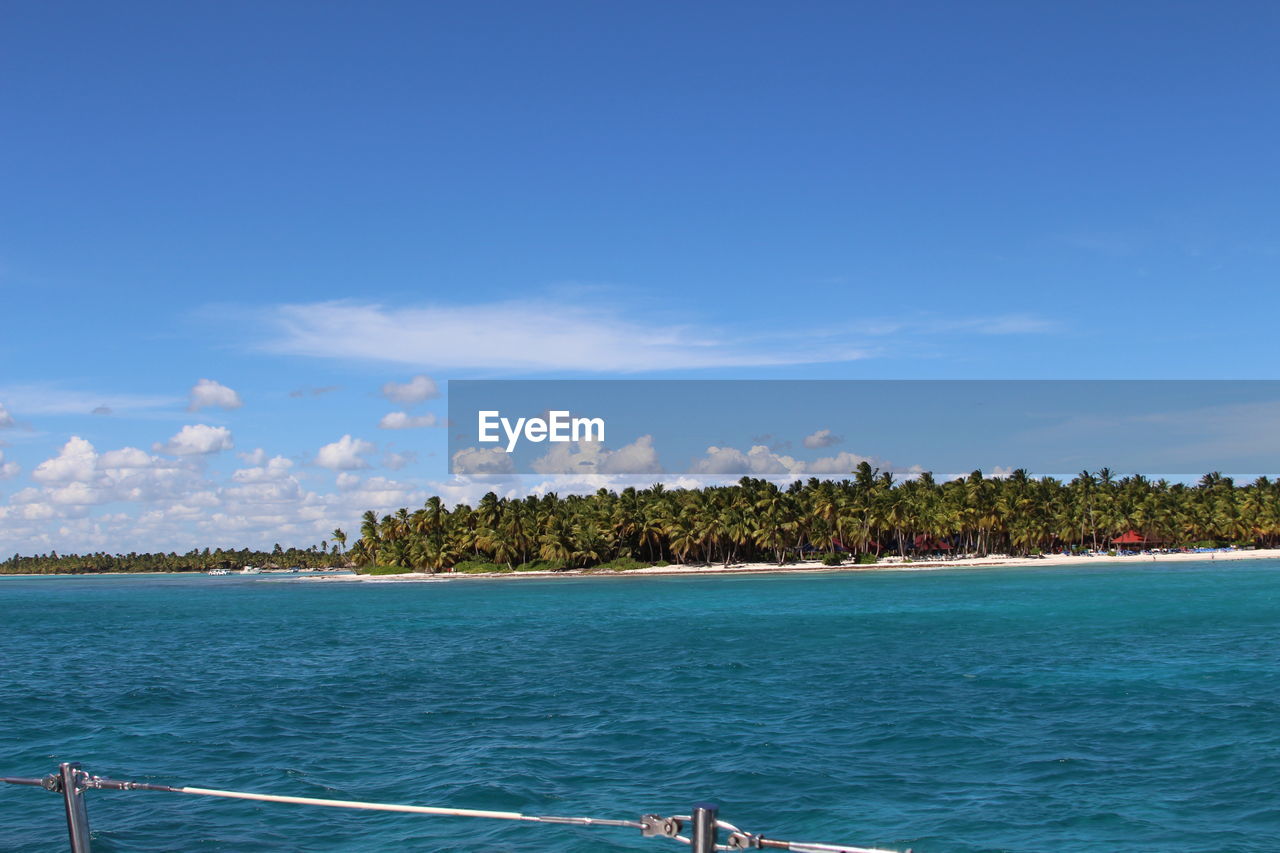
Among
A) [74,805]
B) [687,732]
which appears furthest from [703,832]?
[687,732]

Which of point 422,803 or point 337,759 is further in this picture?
point 337,759

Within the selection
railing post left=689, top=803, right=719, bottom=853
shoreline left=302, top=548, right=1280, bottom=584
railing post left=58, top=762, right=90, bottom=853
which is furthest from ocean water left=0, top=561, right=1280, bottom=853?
shoreline left=302, top=548, right=1280, bottom=584

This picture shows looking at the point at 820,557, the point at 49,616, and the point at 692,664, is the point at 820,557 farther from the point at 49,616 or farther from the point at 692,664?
the point at 692,664

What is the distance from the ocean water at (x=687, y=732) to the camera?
1659 centimetres

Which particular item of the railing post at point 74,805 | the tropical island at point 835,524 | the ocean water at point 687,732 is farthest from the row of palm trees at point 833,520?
the railing post at point 74,805

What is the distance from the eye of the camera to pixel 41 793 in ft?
64.7

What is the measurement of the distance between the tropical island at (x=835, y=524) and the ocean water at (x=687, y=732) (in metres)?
92.2

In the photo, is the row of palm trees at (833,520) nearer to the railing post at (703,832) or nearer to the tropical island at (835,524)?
the tropical island at (835,524)

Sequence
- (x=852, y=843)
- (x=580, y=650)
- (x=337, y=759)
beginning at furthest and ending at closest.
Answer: (x=580, y=650) < (x=337, y=759) < (x=852, y=843)

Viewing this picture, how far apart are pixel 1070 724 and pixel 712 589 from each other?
74190 mm

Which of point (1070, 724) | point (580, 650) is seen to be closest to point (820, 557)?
point (580, 650)

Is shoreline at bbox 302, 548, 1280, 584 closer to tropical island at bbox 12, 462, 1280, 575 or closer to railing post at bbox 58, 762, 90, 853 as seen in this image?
tropical island at bbox 12, 462, 1280, 575

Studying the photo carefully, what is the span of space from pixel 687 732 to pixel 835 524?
127 meters

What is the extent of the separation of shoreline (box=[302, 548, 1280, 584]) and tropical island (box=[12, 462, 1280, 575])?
2.82 meters
